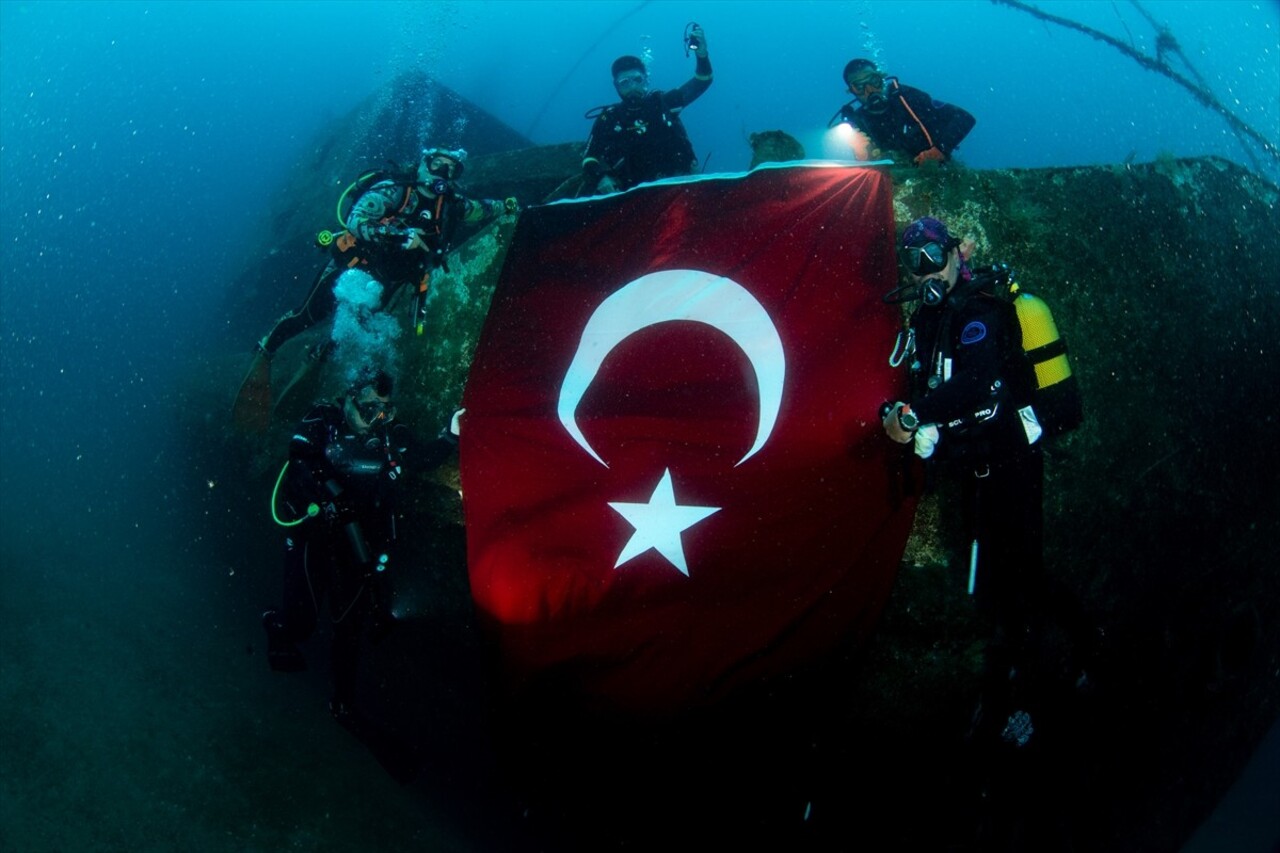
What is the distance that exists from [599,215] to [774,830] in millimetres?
4864

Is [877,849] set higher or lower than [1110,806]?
lower

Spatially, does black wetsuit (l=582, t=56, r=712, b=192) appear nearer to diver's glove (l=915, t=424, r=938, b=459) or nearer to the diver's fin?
the diver's fin

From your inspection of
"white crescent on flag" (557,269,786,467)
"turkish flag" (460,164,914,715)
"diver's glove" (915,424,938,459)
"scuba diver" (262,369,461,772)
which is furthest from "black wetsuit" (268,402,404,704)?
"diver's glove" (915,424,938,459)

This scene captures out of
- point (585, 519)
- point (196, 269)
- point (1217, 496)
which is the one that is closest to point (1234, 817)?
point (1217, 496)

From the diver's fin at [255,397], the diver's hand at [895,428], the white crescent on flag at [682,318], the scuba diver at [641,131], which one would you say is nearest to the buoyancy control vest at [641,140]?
the scuba diver at [641,131]

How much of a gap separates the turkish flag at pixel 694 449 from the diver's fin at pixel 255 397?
11.4 ft

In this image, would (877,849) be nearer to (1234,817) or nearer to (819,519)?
(819,519)

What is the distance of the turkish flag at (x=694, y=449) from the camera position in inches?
163

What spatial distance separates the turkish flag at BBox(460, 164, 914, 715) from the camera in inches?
163

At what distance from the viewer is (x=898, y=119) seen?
6766mm

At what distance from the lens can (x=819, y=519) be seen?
4.12 m

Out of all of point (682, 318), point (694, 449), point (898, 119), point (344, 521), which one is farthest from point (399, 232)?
point (898, 119)

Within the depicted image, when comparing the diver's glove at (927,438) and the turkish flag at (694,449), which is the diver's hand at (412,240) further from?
the diver's glove at (927,438)

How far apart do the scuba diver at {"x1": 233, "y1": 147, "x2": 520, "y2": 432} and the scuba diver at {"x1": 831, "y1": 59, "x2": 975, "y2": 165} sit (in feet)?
12.9
